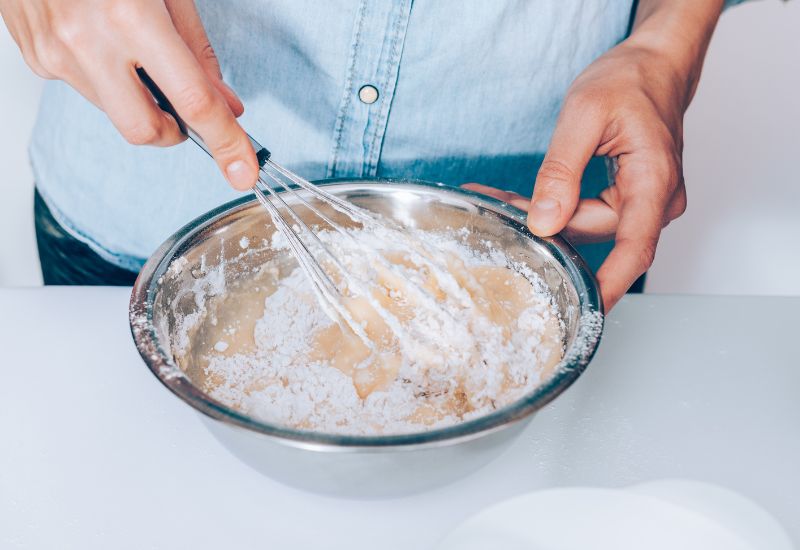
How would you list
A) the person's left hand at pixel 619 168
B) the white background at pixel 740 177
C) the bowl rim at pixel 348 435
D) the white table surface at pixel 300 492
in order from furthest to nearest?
the white background at pixel 740 177 → the person's left hand at pixel 619 168 → the white table surface at pixel 300 492 → the bowl rim at pixel 348 435

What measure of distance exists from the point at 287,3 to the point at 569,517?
57 centimetres

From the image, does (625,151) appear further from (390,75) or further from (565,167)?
(390,75)

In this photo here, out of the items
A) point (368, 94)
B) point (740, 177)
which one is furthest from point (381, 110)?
point (740, 177)

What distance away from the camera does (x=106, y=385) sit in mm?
727

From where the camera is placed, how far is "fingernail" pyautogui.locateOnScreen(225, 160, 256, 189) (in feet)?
2.01

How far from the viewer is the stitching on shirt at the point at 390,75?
80 cm

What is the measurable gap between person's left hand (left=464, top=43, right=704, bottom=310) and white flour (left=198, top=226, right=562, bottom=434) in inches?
2.8

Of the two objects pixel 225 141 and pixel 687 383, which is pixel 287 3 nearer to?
pixel 225 141

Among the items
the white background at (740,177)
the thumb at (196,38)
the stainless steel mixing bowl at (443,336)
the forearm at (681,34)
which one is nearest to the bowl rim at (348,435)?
the stainless steel mixing bowl at (443,336)

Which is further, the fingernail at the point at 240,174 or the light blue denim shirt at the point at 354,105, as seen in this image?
the light blue denim shirt at the point at 354,105

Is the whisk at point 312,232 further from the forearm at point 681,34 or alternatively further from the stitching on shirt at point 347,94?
the forearm at point 681,34

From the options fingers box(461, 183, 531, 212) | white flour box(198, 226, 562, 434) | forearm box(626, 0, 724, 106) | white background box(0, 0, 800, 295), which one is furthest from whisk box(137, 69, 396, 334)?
white background box(0, 0, 800, 295)

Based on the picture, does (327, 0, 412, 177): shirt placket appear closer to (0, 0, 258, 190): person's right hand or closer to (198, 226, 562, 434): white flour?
(198, 226, 562, 434): white flour

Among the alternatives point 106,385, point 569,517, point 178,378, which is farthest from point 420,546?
point 106,385
